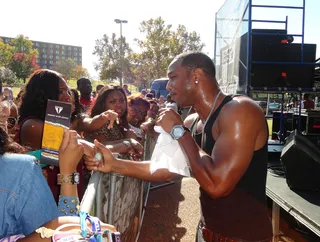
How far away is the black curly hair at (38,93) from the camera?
8.10 ft

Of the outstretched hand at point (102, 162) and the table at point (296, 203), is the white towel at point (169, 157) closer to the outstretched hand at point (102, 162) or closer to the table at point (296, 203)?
the outstretched hand at point (102, 162)

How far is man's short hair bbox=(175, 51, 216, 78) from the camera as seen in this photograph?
79.9 inches

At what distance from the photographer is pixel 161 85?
24.3 meters

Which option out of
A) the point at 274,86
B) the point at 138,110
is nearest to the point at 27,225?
the point at 138,110

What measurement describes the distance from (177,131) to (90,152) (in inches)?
27.4

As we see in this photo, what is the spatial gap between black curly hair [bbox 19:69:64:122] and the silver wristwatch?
1256 mm

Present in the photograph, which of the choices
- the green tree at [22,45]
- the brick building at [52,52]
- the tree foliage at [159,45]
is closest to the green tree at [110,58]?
the tree foliage at [159,45]

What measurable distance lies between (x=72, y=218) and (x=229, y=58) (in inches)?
277

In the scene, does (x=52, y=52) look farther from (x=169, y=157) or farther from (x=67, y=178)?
(x=67, y=178)

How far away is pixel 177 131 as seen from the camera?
179 centimetres

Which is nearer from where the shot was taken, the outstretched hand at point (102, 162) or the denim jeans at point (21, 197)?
the denim jeans at point (21, 197)

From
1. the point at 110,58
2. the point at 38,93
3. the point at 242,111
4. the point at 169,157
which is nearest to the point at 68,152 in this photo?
the point at 169,157

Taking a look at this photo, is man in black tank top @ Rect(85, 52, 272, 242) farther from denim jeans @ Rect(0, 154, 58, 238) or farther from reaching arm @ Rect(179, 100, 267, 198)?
denim jeans @ Rect(0, 154, 58, 238)

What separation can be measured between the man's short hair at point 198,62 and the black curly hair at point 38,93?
128cm
